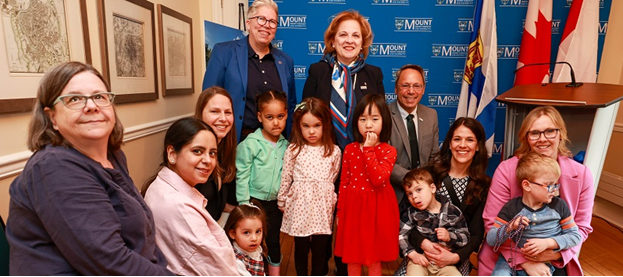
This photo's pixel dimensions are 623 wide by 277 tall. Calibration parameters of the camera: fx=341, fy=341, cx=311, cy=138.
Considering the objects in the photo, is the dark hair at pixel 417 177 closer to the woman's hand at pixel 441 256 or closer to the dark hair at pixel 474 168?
the dark hair at pixel 474 168

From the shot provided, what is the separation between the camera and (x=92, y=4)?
2.02m

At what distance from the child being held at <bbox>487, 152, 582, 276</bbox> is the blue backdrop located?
2.80 m

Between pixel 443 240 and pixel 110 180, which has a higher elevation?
pixel 110 180

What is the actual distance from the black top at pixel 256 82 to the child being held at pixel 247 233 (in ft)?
2.21

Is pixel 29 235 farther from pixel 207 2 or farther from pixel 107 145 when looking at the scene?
pixel 207 2

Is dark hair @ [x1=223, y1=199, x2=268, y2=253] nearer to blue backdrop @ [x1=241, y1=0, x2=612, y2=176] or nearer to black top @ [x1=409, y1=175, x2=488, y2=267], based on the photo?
black top @ [x1=409, y1=175, x2=488, y2=267]

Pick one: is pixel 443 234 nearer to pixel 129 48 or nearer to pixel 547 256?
pixel 547 256

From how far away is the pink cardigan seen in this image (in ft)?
5.31

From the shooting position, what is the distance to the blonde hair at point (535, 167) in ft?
5.40

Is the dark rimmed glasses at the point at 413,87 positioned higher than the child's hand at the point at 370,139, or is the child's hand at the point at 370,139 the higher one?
the dark rimmed glasses at the point at 413,87

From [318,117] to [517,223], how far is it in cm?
118

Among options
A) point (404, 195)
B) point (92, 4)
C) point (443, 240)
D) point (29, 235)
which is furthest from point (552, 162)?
point (92, 4)

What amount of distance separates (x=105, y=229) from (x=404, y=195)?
5.53 feet

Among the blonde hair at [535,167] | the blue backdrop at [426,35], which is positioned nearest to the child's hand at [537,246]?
the blonde hair at [535,167]
